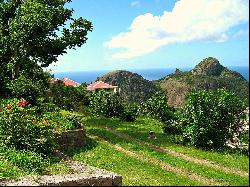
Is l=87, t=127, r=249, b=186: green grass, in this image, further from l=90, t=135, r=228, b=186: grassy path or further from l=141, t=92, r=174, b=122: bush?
l=141, t=92, r=174, b=122: bush

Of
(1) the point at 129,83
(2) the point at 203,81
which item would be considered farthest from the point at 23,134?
(2) the point at 203,81

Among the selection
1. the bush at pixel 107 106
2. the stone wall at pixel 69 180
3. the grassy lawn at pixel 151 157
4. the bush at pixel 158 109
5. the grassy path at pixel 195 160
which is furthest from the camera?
the bush at pixel 158 109

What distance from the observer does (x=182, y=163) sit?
73.8ft

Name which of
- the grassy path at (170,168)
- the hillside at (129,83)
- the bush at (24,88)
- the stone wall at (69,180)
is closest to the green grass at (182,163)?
the grassy path at (170,168)

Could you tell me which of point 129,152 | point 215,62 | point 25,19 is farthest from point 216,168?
point 215,62

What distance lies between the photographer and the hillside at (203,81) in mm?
92375

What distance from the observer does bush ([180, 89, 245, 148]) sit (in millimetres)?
28128

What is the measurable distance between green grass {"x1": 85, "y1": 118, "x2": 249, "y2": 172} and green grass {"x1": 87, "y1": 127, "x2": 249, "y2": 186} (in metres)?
1.80

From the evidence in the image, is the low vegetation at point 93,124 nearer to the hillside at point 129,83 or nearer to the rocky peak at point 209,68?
the hillside at point 129,83

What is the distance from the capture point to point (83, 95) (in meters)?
46.7

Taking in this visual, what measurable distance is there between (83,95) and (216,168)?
86.4 feet

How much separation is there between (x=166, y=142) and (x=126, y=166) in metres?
8.24

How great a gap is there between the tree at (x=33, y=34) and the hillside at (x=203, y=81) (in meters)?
54.9

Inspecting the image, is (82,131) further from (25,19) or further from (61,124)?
(25,19)
